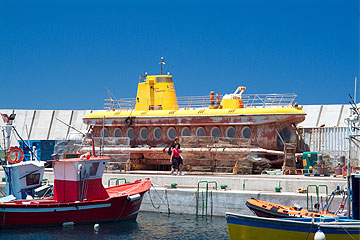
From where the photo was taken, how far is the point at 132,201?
85.4ft

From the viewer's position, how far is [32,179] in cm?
2759

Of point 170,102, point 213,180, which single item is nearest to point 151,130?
point 170,102

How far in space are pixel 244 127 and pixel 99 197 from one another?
38.1 ft

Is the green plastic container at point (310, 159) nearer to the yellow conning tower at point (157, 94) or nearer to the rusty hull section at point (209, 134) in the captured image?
the rusty hull section at point (209, 134)

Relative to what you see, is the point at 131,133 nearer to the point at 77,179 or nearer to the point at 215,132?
the point at 215,132

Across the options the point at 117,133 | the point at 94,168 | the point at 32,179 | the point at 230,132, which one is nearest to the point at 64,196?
the point at 94,168

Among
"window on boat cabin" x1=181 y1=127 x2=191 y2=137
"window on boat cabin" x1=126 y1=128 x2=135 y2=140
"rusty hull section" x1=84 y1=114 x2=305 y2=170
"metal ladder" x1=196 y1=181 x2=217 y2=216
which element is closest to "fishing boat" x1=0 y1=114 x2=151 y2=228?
"metal ladder" x1=196 y1=181 x2=217 y2=216

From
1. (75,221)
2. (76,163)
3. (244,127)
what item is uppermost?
(244,127)

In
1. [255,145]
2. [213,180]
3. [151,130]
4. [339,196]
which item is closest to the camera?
[339,196]

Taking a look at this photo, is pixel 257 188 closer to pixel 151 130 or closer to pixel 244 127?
pixel 244 127

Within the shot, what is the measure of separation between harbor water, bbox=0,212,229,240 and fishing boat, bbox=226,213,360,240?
3695mm

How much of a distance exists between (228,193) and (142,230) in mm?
4711

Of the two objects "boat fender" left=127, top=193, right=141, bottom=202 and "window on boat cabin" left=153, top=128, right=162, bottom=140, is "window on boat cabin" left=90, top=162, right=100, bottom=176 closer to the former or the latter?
"boat fender" left=127, top=193, right=141, bottom=202

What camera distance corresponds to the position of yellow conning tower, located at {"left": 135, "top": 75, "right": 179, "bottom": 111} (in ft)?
128
